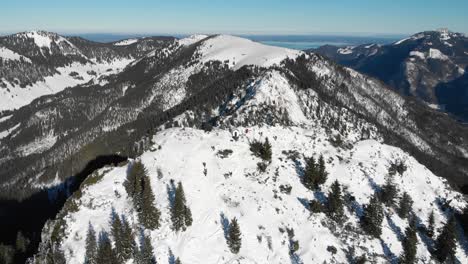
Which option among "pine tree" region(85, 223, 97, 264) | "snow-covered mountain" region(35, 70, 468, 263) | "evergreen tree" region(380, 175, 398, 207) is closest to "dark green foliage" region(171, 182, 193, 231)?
"snow-covered mountain" region(35, 70, 468, 263)

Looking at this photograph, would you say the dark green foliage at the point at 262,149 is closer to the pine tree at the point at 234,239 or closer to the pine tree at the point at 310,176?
the pine tree at the point at 310,176

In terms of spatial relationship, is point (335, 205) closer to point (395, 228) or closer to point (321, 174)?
point (321, 174)

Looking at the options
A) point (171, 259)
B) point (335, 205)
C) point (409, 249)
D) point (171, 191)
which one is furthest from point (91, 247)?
point (409, 249)

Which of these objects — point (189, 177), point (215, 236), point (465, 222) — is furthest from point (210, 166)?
point (465, 222)

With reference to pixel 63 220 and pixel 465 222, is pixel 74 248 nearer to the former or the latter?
pixel 63 220

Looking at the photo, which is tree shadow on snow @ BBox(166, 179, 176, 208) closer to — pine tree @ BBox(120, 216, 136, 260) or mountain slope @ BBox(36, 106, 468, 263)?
mountain slope @ BBox(36, 106, 468, 263)

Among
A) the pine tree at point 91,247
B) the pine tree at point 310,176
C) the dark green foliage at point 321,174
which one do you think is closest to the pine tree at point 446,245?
the dark green foliage at point 321,174
